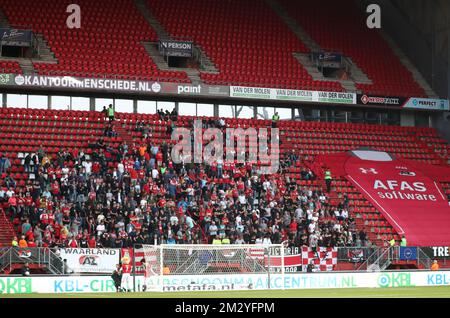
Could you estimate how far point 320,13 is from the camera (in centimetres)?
5400

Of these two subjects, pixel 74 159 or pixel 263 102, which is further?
pixel 263 102

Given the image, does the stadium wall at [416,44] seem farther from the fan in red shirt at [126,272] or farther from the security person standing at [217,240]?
the fan in red shirt at [126,272]

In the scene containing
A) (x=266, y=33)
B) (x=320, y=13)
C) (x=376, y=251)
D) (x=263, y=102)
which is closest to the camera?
(x=376, y=251)

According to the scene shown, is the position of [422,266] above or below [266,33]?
below

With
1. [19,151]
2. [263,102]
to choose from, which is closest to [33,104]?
[19,151]

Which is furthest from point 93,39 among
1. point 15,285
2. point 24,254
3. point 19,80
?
point 15,285

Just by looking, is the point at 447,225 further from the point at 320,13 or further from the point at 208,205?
the point at 320,13

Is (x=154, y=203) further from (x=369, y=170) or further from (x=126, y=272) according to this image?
(x=369, y=170)

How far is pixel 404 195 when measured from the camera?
4331cm

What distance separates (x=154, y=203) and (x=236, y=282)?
7.92m

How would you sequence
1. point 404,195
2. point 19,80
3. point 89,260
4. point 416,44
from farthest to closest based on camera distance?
point 416,44 < point 404,195 < point 19,80 < point 89,260

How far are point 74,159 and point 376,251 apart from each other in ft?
42.5

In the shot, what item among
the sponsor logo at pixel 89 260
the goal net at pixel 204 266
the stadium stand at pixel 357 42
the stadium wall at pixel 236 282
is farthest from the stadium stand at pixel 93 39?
the stadium wall at pixel 236 282

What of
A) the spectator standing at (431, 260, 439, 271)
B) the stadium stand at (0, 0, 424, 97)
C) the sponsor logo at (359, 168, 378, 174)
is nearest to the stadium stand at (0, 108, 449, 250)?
the sponsor logo at (359, 168, 378, 174)
